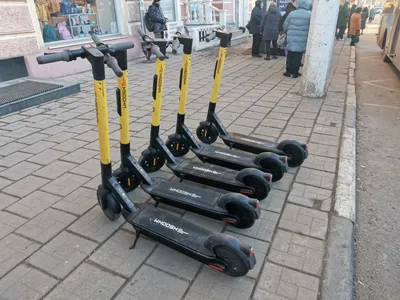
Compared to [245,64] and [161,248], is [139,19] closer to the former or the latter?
[245,64]

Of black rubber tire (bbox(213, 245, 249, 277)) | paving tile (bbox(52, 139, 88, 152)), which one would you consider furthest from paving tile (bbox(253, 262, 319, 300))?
paving tile (bbox(52, 139, 88, 152))

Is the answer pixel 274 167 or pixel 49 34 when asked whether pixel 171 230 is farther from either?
pixel 49 34

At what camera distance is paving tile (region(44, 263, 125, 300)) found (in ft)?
7.01

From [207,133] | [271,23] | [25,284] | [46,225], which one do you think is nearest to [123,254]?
[25,284]

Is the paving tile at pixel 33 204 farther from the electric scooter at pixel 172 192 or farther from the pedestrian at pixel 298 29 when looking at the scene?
the pedestrian at pixel 298 29

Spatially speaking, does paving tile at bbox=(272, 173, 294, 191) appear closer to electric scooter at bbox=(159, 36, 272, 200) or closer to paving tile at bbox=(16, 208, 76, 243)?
electric scooter at bbox=(159, 36, 272, 200)

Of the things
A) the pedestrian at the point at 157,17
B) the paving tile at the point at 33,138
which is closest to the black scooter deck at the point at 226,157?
the paving tile at the point at 33,138

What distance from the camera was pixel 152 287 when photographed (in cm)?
220

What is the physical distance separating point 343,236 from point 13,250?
2614 mm

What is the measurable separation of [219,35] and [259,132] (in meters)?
1.52

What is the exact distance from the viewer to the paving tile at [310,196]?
120 inches

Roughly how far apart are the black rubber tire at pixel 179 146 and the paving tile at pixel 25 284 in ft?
6.28

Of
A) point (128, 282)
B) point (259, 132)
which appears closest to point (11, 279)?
point (128, 282)

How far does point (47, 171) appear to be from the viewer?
367 cm
